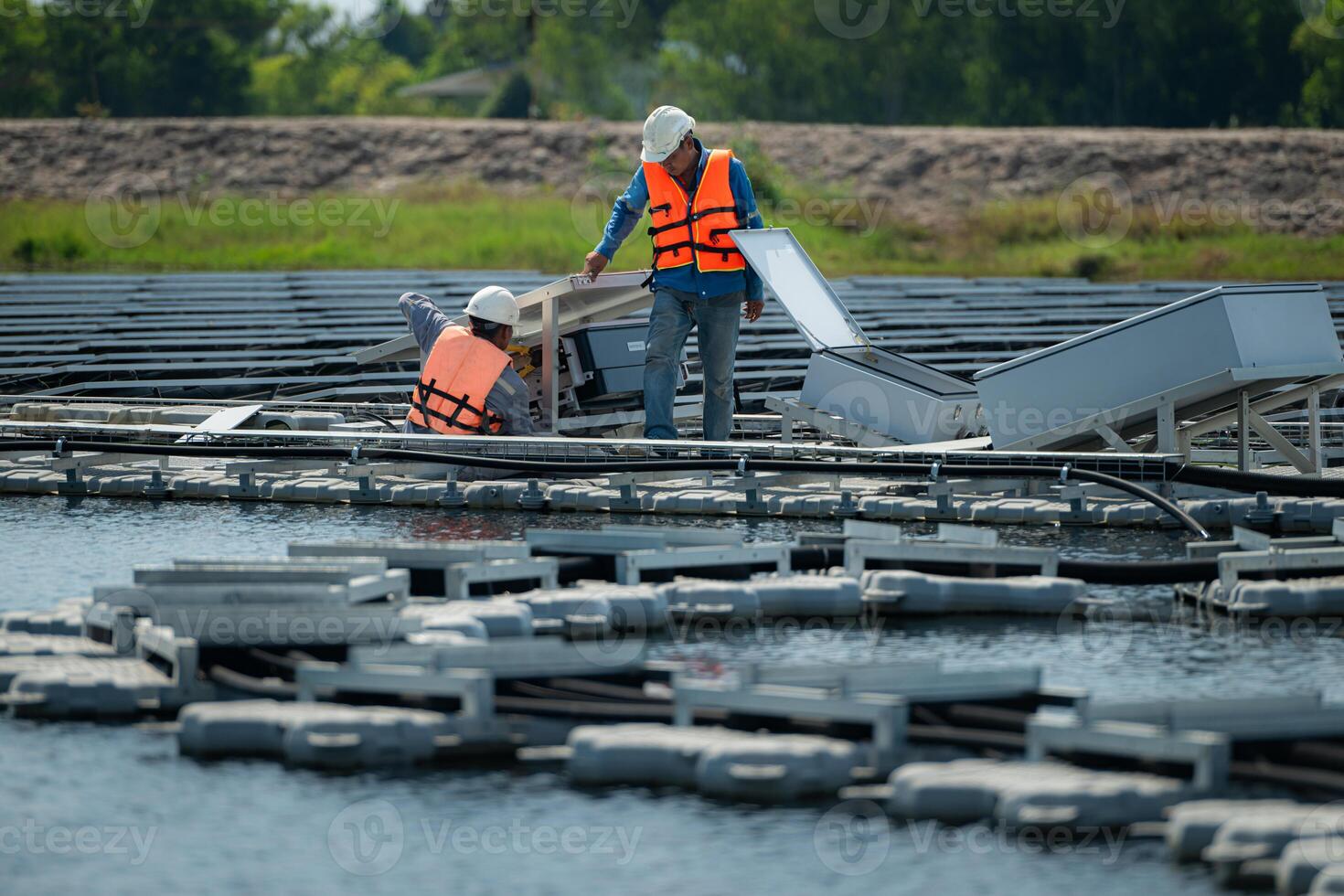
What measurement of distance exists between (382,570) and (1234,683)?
2.44 meters

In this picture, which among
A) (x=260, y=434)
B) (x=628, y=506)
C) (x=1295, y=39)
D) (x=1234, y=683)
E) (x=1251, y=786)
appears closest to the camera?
(x=1251, y=786)

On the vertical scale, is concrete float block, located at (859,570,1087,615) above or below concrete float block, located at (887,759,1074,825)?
above

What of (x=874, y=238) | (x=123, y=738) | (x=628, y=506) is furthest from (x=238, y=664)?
(x=874, y=238)

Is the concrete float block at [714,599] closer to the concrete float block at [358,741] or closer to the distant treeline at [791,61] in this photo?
the concrete float block at [358,741]

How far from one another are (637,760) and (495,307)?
4480 millimetres

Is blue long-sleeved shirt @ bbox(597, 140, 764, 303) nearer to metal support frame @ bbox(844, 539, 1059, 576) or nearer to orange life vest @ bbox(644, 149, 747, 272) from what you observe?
orange life vest @ bbox(644, 149, 747, 272)

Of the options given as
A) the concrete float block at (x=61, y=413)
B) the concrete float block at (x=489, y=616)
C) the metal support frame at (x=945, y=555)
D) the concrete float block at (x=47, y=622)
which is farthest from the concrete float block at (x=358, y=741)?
the concrete float block at (x=61, y=413)

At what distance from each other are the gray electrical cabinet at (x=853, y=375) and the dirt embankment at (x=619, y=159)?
2518 cm

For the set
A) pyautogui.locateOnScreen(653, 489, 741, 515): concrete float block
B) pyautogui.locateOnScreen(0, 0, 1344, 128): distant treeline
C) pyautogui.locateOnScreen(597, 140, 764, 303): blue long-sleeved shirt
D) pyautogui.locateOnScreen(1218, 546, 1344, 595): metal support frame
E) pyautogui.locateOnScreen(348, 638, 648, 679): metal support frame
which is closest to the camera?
pyautogui.locateOnScreen(348, 638, 648, 679): metal support frame

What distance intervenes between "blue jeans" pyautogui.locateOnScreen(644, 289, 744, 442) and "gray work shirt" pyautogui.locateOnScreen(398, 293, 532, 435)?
594 millimetres

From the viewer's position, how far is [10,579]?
239 inches

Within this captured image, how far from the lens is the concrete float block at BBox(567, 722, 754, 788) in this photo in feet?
12.7

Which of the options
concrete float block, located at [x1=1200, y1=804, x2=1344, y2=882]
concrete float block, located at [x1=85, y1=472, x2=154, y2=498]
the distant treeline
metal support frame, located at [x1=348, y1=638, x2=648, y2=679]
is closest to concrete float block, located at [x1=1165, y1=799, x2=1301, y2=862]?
concrete float block, located at [x1=1200, y1=804, x2=1344, y2=882]

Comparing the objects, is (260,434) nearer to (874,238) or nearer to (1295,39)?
(874,238)
